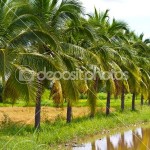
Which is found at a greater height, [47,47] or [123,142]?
[47,47]

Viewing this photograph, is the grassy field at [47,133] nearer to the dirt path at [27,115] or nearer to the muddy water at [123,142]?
the muddy water at [123,142]

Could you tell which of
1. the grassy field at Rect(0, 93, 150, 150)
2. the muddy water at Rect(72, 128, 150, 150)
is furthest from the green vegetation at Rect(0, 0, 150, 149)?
the muddy water at Rect(72, 128, 150, 150)

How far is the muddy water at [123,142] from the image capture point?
485 inches

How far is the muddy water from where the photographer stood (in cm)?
1233

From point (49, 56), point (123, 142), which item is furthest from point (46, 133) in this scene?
point (123, 142)

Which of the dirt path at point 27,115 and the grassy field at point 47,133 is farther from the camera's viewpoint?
the dirt path at point 27,115

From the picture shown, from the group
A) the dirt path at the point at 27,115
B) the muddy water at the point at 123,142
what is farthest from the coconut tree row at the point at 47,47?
the dirt path at the point at 27,115

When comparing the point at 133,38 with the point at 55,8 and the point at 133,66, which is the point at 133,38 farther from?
the point at 55,8

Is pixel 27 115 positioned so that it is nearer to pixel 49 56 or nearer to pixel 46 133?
pixel 46 133

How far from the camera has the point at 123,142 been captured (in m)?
13.7

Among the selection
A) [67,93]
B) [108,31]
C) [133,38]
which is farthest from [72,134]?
[133,38]

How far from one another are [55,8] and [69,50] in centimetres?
156

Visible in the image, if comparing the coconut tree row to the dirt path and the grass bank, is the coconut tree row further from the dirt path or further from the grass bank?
the dirt path

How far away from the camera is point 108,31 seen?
18922mm
